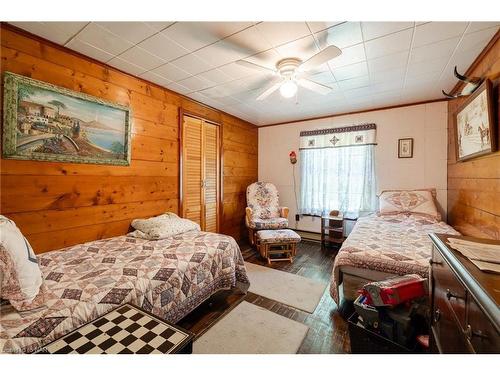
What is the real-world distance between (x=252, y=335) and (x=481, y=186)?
2477 millimetres

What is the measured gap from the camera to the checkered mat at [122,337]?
0.91 m

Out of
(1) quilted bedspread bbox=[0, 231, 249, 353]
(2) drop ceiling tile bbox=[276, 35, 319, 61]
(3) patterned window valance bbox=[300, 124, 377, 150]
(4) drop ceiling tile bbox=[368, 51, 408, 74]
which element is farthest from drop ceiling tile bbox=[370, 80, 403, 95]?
(1) quilted bedspread bbox=[0, 231, 249, 353]

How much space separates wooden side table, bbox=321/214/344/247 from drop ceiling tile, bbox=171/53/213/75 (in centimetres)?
294

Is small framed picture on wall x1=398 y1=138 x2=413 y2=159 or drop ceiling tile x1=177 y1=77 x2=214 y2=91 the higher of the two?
drop ceiling tile x1=177 y1=77 x2=214 y2=91

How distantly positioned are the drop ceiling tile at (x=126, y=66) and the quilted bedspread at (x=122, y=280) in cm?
175

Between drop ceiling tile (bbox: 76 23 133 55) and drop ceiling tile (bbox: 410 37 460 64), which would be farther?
drop ceiling tile (bbox: 410 37 460 64)

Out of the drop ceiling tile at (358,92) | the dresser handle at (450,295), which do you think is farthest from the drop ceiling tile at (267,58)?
the dresser handle at (450,295)

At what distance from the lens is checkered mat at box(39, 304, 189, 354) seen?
91 centimetres

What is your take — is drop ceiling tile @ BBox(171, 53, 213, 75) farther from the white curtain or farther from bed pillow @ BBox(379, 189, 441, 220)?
bed pillow @ BBox(379, 189, 441, 220)

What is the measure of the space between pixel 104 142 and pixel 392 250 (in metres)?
2.85

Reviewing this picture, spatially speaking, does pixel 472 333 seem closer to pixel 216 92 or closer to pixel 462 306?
pixel 462 306

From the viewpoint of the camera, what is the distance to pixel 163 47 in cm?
189

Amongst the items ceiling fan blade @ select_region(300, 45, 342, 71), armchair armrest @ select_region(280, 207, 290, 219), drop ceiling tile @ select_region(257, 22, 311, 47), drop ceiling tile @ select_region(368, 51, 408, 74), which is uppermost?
drop ceiling tile @ select_region(368, 51, 408, 74)

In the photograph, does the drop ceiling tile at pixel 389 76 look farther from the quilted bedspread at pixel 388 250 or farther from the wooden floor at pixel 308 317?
the wooden floor at pixel 308 317
